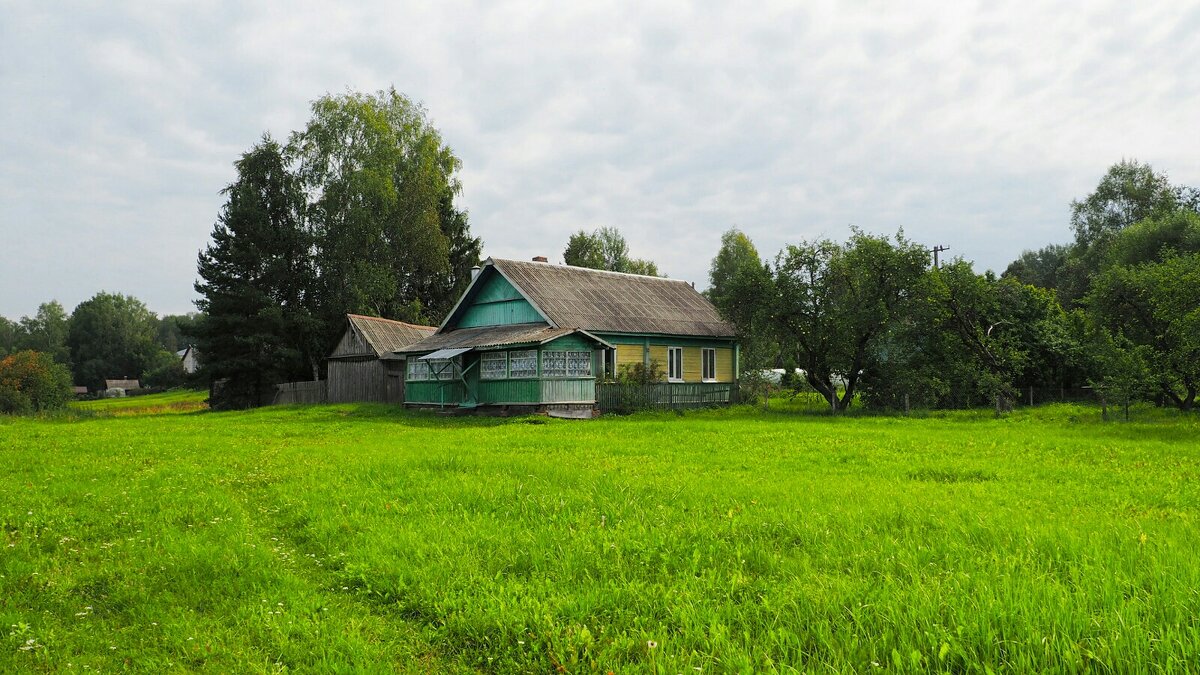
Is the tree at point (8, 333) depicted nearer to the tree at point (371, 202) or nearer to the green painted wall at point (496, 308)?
the tree at point (371, 202)

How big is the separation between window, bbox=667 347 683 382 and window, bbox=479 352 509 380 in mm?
7764

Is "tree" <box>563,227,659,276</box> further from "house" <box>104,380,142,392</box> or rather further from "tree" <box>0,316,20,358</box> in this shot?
"tree" <box>0,316,20,358</box>

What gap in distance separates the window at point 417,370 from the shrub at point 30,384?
1717 centimetres

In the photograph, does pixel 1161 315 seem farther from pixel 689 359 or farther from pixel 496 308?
pixel 496 308

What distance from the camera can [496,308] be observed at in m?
31.3

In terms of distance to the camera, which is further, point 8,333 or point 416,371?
point 8,333

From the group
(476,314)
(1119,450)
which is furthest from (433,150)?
(1119,450)

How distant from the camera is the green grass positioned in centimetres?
421

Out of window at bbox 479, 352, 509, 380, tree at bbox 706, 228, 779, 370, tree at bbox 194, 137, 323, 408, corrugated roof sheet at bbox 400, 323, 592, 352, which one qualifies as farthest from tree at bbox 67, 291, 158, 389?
tree at bbox 706, 228, 779, 370

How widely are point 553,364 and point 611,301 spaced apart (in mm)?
6549

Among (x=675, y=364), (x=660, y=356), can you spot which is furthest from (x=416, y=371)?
(x=675, y=364)

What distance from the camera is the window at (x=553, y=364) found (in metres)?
26.0

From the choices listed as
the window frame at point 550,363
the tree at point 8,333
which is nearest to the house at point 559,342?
the window frame at point 550,363

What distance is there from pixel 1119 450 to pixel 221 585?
48.0 ft
